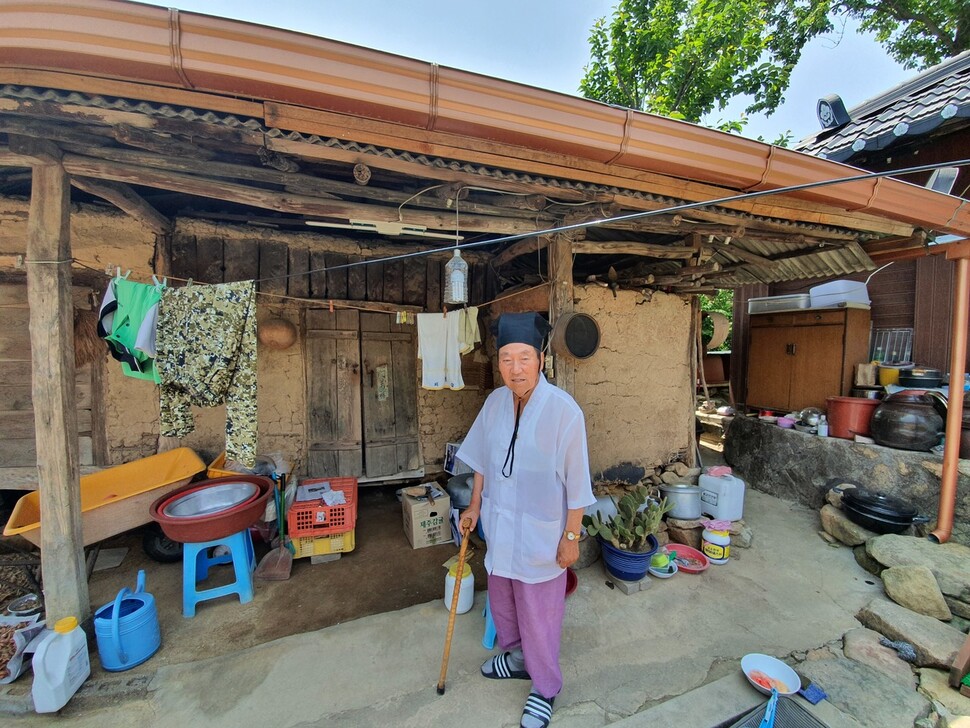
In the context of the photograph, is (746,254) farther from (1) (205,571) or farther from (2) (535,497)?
(1) (205,571)

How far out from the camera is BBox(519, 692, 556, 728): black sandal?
2.19 meters

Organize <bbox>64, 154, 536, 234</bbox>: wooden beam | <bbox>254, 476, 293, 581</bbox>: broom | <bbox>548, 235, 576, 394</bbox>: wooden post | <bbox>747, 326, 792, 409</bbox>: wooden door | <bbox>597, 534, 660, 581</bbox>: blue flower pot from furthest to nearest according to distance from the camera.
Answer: <bbox>747, 326, 792, 409</bbox>: wooden door
<bbox>548, 235, 576, 394</bbox>: wooden post
<bbox>254, 476, 293, 581</bbox>: broom
<bbox>597, 534, 660, 581</bbox>: blue flower pot
<bbox>64, 154, 536, 234</bbox>: wooden beam

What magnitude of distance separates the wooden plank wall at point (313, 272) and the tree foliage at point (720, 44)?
28.8ft

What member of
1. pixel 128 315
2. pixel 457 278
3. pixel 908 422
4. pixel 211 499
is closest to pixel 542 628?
pixel 457 278

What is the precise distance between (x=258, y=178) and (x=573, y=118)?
2.20 meters

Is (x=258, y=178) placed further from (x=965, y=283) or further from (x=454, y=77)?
(x=965, y=283)

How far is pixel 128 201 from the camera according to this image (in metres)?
3.39

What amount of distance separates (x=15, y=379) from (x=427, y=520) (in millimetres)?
4532

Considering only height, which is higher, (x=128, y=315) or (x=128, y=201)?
(x=128, y=201)

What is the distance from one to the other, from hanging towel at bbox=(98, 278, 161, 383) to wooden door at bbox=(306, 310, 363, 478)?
1976 mm

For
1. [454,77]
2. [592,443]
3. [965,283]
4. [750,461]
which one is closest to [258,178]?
[454,77]

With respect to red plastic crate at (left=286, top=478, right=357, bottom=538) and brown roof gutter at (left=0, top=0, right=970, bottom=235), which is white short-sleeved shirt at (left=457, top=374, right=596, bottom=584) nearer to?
brown roof gutter at (left=0, top=0, right=970, bottom=235)

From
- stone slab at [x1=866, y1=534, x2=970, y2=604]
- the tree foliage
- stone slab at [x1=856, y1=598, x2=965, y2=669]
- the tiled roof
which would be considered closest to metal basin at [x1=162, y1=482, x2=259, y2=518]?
stone slab at [x1=856, y1=598, x2=965, y2=669]

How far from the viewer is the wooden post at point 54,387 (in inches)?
103
